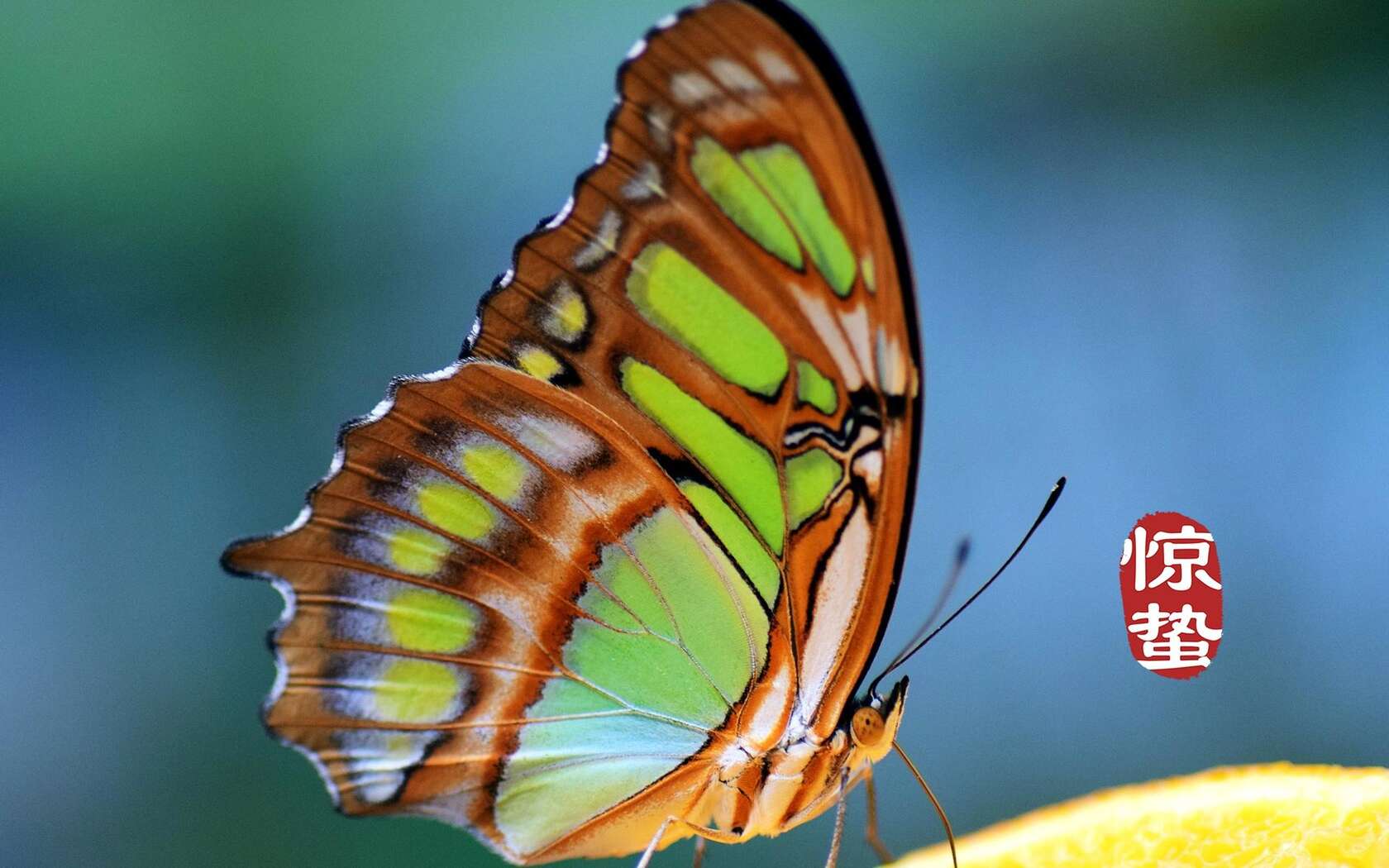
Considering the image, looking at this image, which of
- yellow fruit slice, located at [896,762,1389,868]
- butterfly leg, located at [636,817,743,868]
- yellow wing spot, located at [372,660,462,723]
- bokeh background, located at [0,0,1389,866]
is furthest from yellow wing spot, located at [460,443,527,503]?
bokeh background, located at [0,0,1389,866]

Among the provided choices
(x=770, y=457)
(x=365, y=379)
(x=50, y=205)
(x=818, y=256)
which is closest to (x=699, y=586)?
(x=770, y=457)

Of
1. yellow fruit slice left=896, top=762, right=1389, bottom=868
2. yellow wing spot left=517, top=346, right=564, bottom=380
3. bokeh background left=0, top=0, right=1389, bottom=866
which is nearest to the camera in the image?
yellow fruit slice left=896, top=762, right=1389, bottom=868

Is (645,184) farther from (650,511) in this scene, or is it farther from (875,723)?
(875,723)

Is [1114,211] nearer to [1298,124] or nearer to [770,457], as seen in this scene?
[1298,124]

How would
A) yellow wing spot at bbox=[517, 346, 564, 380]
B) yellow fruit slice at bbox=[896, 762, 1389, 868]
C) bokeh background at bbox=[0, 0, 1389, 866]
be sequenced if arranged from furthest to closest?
1. bokeh background at bbox=[0, 0, 1389, 866]
2. yellow wing spot at bbox=[517, 346, 564, 380]
3. yellow fruit slice at bbox=[896, 762, 1389, 868]

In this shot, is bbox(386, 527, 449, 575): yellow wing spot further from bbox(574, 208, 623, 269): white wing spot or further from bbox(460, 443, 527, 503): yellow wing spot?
bbox(574, 208, 623, 269): white wing spot

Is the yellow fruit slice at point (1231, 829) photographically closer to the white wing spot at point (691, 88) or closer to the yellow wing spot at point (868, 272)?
the yellow wing spot at point (868, 272)

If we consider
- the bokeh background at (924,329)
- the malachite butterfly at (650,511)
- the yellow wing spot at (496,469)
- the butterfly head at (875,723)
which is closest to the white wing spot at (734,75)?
the malachite butterfly at (650,511)
